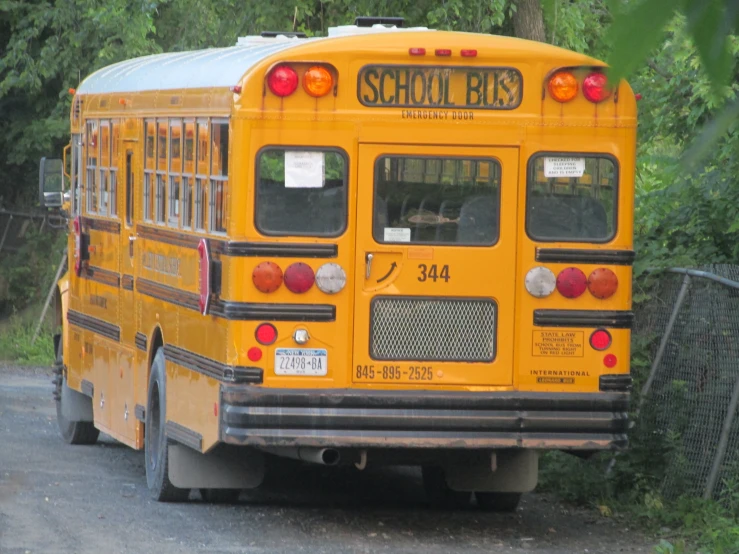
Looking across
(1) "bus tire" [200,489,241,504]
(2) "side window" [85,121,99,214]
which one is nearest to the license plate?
(1) "bus tire" [200,489,241,504]

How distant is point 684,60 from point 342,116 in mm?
5539

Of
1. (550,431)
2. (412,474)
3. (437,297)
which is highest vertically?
(437,297)

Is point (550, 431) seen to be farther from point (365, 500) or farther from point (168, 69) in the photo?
point (168, 69)

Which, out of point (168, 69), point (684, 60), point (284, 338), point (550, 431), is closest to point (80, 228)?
point (168, 69)

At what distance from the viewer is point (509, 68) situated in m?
8.05

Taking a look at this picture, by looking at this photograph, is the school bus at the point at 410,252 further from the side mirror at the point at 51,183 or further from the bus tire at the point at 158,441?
the side mirror at the point at 51,183

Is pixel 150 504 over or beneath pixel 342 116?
beneath

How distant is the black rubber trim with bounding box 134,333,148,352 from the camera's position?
977cm

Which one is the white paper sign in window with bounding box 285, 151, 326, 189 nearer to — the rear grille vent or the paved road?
the rear grille vent

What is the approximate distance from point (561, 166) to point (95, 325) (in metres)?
4.37

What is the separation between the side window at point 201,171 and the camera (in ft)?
27.4

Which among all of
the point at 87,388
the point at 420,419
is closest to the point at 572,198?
the point at 420,419

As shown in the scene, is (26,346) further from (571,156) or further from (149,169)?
(571,156)

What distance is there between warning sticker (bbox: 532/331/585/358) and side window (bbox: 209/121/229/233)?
5.67 feet
